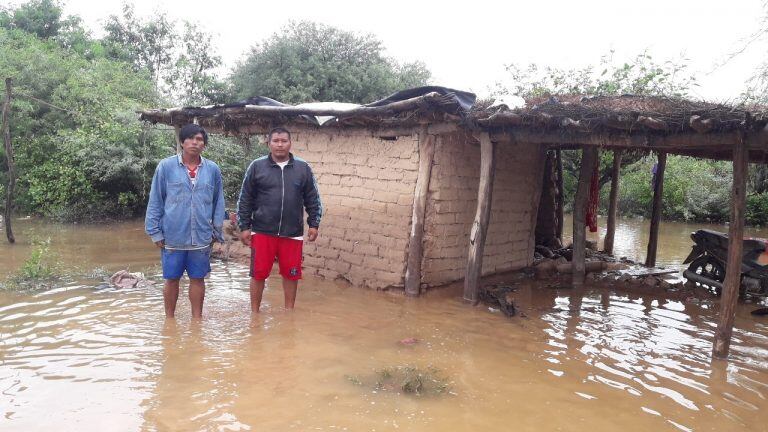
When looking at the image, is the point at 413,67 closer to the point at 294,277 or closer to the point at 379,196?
the point at 379,196

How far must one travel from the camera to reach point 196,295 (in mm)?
5059

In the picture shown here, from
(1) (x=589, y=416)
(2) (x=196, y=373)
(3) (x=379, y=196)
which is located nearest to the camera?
(1) (x=589, y=416)

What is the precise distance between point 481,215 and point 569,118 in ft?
4.93

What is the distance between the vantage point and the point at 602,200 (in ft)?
71.6

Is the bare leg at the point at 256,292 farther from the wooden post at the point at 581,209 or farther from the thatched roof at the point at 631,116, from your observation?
the wooden post at the point at 581,209

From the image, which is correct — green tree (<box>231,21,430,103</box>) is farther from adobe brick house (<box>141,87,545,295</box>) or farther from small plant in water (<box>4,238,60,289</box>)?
small plant in water (<box>4,238,60,289</box>)

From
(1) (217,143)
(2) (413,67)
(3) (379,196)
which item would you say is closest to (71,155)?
(1) (217,143)

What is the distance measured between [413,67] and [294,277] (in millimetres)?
20858

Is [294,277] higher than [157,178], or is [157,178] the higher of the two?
[157,178]

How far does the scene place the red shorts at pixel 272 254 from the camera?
518 centimetres

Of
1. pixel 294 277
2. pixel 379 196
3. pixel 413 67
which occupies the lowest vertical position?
pixel 294 277

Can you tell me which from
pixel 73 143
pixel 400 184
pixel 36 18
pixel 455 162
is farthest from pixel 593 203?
pixel 36 18

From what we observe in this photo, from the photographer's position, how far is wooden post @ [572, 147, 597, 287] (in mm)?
7504

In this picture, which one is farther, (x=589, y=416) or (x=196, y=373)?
(x=196, y=373)
